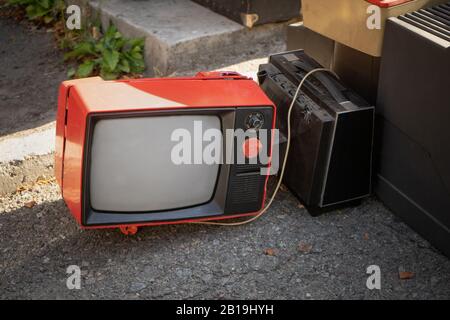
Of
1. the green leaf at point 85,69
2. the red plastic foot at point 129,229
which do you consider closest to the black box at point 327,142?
the red plastic foot at point 129,229

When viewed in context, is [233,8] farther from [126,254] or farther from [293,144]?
[126,254]

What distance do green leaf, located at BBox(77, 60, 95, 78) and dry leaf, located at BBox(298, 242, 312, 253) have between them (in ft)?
6.30

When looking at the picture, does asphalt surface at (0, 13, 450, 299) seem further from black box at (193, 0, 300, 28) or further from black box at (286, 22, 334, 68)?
black box at (193, 0, 300, 28)

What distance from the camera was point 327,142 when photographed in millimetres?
2775

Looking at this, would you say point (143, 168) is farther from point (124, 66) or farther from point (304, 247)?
point (124, 66)

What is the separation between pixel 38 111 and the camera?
372cm

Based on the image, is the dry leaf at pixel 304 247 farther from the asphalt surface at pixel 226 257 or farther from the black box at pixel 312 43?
the black box at pixel 312 43

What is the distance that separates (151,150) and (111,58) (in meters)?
1.67

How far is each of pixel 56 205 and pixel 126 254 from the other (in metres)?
0.50

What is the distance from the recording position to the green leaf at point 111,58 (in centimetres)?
402

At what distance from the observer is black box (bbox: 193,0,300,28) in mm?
4195

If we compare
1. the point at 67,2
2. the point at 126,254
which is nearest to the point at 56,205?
the point at 126,254
